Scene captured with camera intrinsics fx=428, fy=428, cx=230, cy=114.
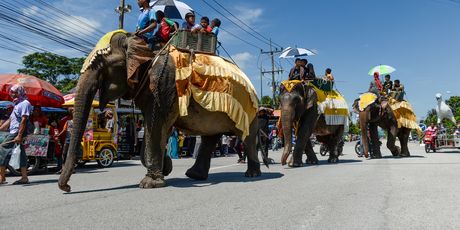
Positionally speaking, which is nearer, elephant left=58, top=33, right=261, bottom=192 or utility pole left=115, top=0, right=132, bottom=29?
elephant left=58, top=33, right=261, bottom=192

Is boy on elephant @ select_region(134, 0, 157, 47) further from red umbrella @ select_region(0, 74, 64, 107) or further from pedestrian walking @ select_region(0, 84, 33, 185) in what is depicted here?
red umbrella @ select_region(0, 74, 64, 107)

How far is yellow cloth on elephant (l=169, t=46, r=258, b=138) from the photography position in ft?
23.0

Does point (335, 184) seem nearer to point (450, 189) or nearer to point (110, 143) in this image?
point (450, 189)

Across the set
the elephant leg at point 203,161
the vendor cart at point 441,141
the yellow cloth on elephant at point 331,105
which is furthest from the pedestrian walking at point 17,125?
the vendor cart at point 441,141

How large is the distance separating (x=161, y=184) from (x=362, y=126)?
31.5 feet

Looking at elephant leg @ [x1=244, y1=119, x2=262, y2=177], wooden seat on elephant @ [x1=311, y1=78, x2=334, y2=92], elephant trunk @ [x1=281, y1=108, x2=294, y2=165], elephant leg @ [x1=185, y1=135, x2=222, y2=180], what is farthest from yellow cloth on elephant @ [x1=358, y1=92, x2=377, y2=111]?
elephant leg @ [x1=185, y1=135, x2=222, y2=180]

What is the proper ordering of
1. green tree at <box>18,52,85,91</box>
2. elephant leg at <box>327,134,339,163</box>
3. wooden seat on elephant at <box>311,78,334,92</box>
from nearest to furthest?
wooden seat on elephant at <box>311,78,334,92</box> → elephant leg at <box>327,134,339,163</box> → green tree at <box>18,52,85,91</box>

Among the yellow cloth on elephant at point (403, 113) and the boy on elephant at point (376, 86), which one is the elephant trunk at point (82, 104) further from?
the yellow cloth on elephant at point (403, 113)

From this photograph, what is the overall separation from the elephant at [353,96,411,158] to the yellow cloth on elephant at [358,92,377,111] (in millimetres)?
75

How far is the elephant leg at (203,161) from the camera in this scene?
27.3ft

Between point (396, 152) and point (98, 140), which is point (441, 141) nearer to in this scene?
point (396, 152)

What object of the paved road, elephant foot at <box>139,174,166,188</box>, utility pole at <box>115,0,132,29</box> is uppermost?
utility pole at <box>115,0,132,29</box>

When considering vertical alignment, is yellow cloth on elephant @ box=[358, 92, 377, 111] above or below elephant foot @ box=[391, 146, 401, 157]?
above

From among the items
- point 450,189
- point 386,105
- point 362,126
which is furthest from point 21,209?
point 386,105
